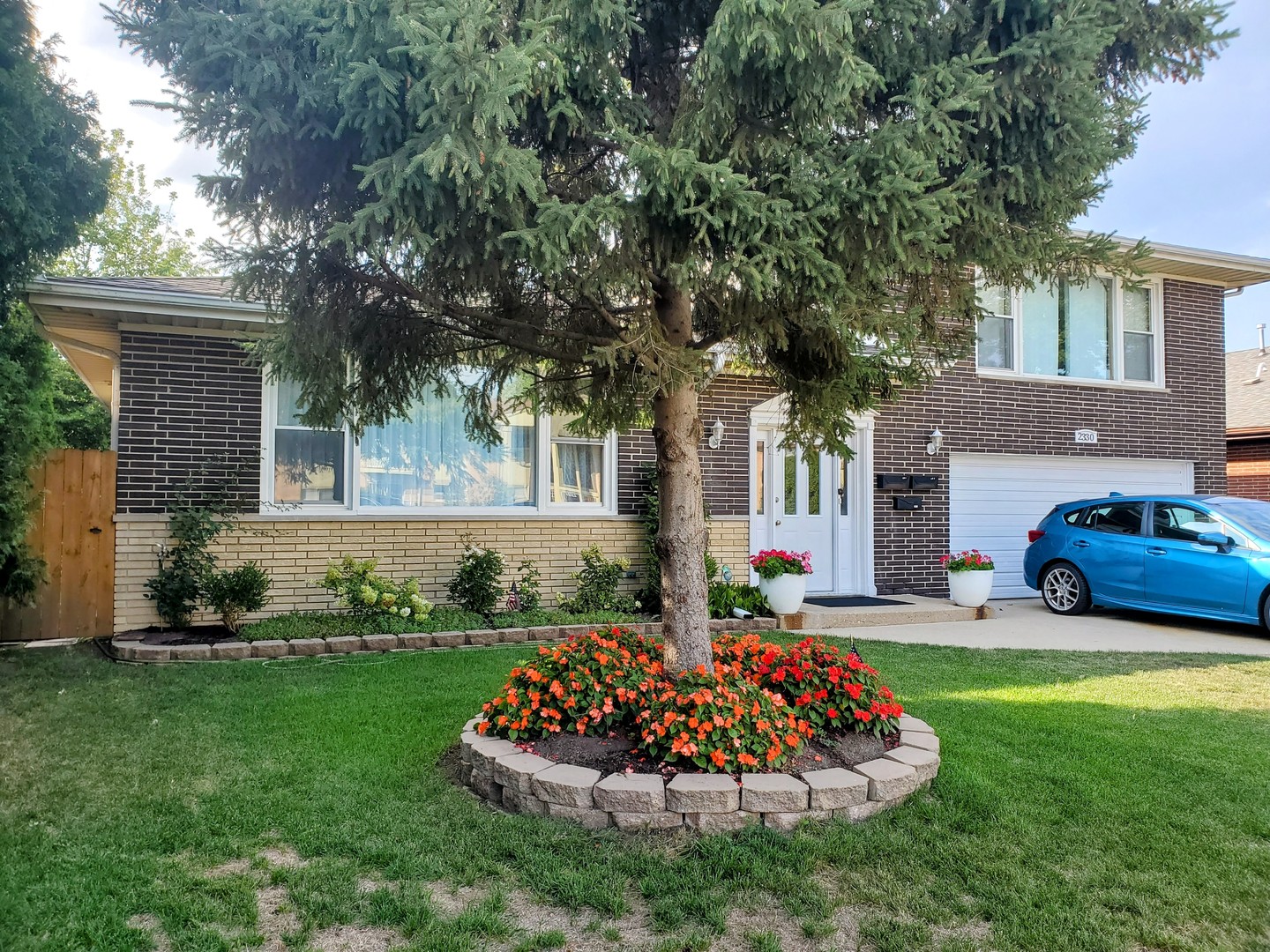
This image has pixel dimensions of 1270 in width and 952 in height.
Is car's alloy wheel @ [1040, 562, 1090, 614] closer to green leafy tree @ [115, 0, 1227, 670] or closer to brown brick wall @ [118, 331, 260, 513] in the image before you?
Answer: green leafy tree @ [115, 0, 1227, 670]

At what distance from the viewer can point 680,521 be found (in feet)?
13.3

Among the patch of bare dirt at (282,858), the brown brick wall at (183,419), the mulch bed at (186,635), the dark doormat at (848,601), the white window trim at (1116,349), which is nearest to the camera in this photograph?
the patch of bare dirt at (282,858)

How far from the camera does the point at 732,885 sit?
2730 millimetres

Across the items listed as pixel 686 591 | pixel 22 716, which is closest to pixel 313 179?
pixel 686 591

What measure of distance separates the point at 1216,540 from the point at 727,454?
5.15m

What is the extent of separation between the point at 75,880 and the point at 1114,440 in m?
13.0

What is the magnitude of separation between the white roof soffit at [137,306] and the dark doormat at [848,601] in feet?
22.3

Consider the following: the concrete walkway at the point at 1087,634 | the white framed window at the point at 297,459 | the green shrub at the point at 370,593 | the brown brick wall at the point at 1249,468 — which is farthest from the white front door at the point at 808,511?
the brown brick wall at the point at 1249,468

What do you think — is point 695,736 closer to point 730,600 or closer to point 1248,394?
point 730,600

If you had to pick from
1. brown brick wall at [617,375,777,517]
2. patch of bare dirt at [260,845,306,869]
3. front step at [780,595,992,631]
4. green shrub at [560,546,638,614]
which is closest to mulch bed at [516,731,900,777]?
patch of bare dirt at [260,845,306,869]

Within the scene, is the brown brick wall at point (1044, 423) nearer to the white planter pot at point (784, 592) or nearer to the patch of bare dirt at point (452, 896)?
the white planter pot at point (784, 592)

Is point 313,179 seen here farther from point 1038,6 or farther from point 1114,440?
point 1114,440

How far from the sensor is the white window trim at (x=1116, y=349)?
11266 mm

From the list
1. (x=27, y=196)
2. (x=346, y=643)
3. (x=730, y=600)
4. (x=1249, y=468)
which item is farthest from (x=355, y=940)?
(x=1249, y=468)
